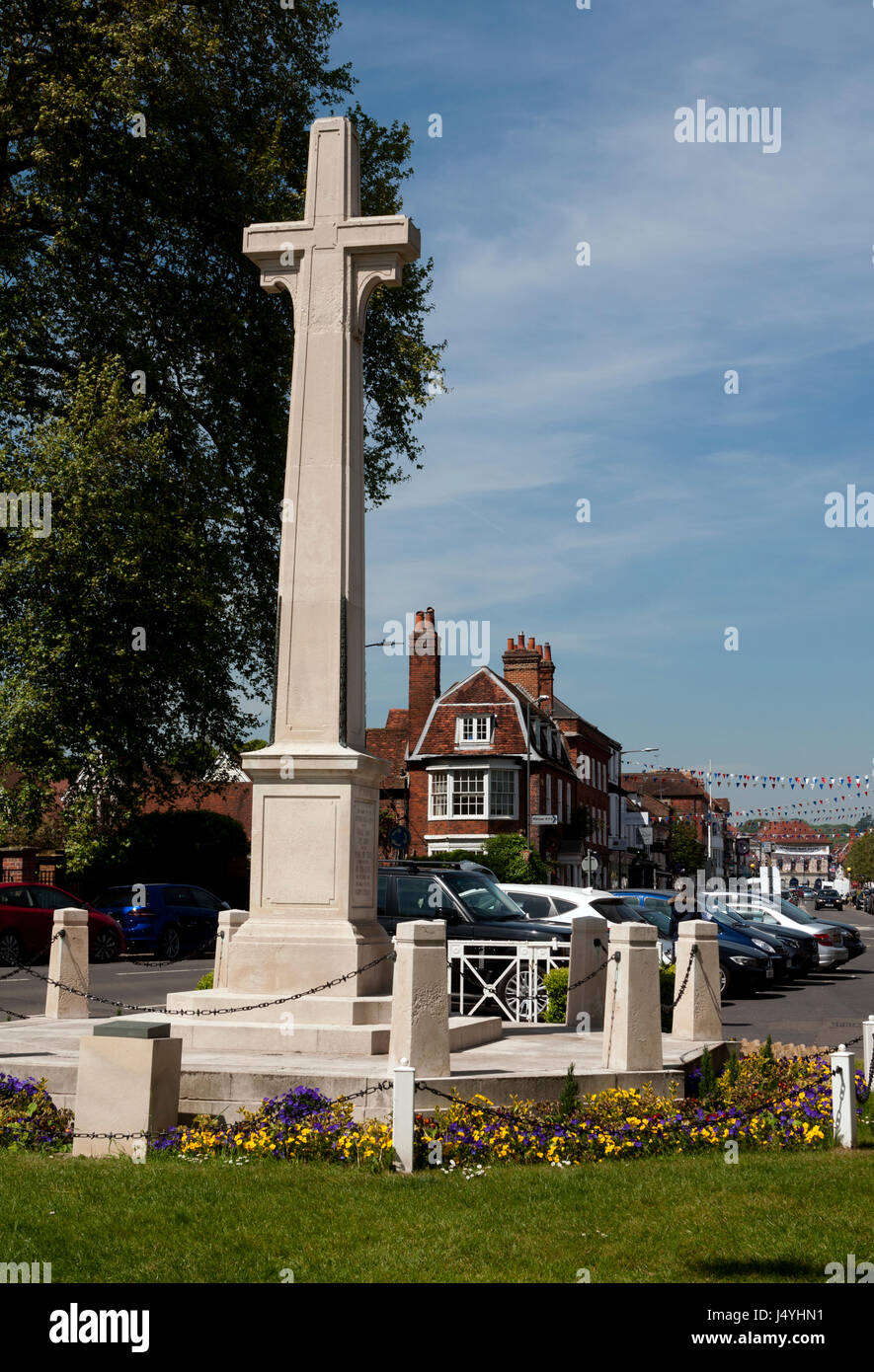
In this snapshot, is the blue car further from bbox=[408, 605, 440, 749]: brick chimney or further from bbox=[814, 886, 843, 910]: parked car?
bbox=[814, 886, 843, 910]: parked car

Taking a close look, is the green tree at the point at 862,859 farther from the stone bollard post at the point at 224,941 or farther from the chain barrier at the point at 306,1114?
the chain barrier at the point at 306,1114

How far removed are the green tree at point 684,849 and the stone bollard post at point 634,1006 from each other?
93.4 m

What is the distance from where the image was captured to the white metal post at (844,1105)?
8625mm

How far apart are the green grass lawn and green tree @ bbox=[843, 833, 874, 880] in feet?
443

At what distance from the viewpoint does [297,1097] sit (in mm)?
8188

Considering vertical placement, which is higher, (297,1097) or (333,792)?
(333,792)

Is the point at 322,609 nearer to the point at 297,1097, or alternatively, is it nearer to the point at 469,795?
the point at 297,1097

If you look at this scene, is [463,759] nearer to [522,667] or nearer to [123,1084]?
[522,667]

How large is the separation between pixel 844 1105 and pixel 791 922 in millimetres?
21259

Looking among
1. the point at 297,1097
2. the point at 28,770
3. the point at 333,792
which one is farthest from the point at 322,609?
the point at 28,770

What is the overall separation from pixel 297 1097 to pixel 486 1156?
129 cm

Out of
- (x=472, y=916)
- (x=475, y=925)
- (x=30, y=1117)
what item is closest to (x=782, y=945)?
(x=472, y=916)

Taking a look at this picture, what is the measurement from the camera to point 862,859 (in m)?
140

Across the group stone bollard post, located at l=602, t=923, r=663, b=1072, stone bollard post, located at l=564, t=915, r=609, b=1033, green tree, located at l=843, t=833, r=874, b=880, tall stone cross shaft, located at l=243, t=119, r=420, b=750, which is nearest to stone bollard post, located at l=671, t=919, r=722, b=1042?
stone bollard post, located at l=564, t=915, r=609, b=1033
